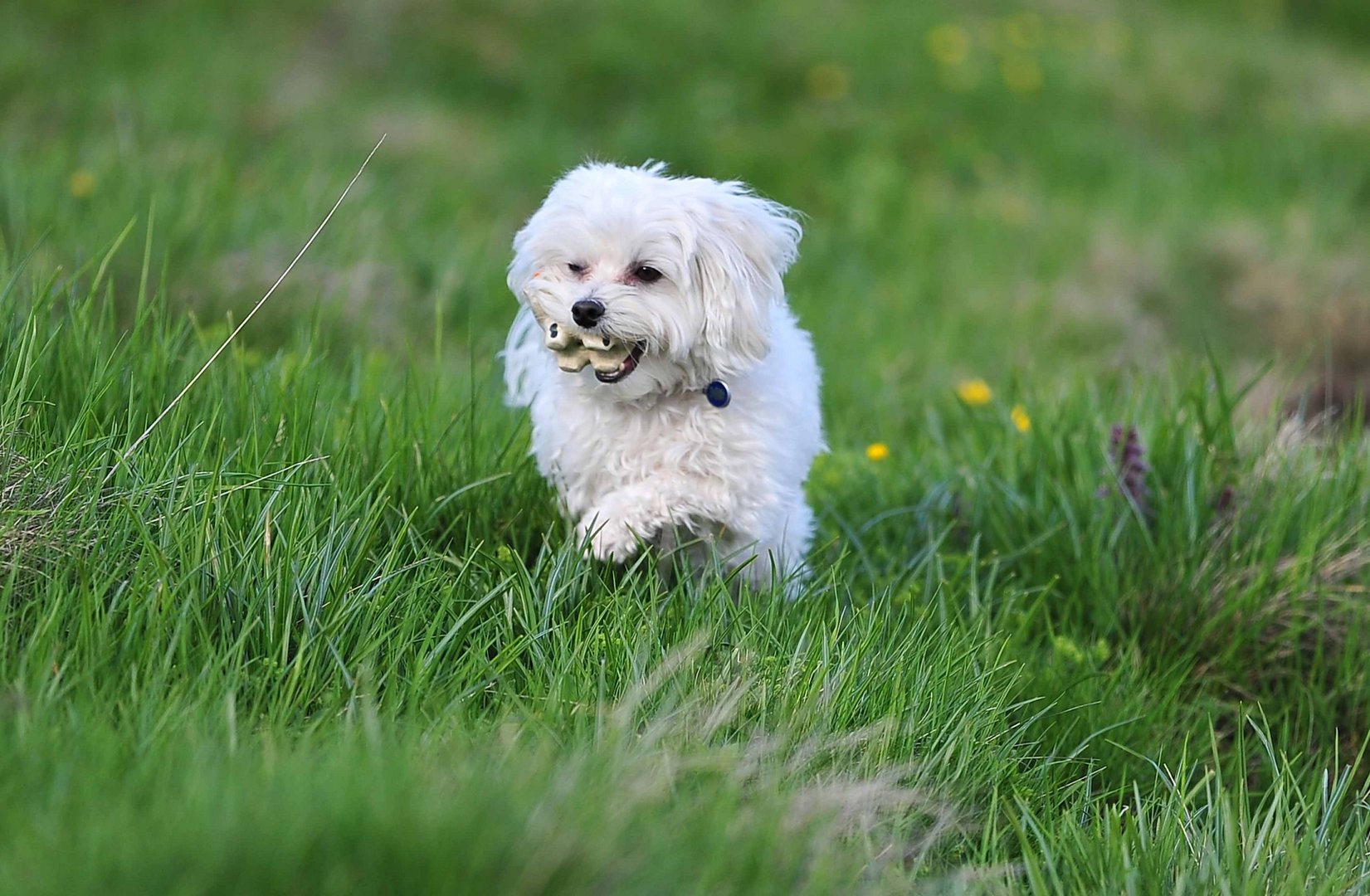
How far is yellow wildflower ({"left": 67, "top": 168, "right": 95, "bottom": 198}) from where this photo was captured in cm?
549

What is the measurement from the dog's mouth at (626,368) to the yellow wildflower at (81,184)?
10.8 ft

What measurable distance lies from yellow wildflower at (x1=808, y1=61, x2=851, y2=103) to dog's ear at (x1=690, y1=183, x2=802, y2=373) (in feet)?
21.8

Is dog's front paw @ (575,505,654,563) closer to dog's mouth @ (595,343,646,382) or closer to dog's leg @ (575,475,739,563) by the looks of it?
dog's leg @ (575,475,739,563)

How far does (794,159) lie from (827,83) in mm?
1290

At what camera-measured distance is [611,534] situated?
312 centimetres

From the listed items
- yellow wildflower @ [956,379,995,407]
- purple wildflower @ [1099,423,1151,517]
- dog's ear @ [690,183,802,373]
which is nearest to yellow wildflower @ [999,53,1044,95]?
yellow wildflower @ [956,379,995,407]

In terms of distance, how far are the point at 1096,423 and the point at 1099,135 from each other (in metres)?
5.99

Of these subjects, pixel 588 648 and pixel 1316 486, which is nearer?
pixel 588 648

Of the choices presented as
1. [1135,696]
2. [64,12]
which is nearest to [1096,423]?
[1135,696]

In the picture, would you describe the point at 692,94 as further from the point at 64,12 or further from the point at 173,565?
the point at 173,565

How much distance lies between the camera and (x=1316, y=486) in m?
4.17

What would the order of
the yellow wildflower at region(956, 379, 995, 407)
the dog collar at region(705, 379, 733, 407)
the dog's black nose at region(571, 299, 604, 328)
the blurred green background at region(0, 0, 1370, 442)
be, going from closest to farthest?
the dog's black nose at region(571, 299, 604, 328) → the dog collar at region(705, 379, 733, 407) → the yellow wildflower at region(956, 379, 995, 407) → the blurred green background at region(0, 0, 1370, 442)

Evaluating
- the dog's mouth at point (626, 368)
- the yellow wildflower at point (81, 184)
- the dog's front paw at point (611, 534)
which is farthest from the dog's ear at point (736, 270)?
the yellow wildflower at point (81, 184)

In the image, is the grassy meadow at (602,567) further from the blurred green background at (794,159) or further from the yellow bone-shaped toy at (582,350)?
the yellow bone-shaped toy at (582,350)
